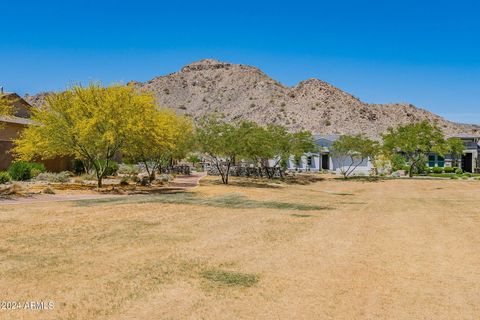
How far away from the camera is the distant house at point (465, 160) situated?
68938 millimetres

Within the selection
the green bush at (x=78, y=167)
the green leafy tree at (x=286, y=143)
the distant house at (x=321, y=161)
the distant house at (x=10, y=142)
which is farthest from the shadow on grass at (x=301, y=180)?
the distant house at (x=10, y=142)

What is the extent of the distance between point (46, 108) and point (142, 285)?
26.2 metres

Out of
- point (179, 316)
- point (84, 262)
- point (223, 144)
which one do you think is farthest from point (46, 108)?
point (179, 316)

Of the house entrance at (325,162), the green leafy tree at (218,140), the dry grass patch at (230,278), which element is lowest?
the dry grass patch at (230,278)

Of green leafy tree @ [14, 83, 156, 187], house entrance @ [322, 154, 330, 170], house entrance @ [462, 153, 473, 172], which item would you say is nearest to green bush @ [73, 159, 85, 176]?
green leafy tree @ [14, 83, 156, 187]

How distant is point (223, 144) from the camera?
39.8 m

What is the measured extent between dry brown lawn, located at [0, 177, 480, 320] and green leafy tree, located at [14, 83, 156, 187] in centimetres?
830

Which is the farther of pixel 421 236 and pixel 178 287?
pixel 421 236

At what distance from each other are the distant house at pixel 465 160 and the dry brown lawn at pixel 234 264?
50598mm

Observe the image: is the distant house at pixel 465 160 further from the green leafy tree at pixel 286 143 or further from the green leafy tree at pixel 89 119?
the green leafy tree at pixel 89 119

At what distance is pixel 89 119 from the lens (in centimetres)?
2902

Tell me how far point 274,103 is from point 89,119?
93040 mm

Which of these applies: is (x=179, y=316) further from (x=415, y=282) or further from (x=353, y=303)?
(x=415, y=282)

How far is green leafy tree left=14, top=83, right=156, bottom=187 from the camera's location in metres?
29.2
